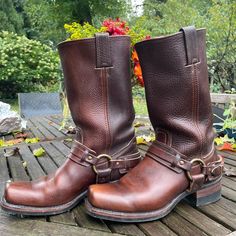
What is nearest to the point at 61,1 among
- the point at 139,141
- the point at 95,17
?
the point at 95,17

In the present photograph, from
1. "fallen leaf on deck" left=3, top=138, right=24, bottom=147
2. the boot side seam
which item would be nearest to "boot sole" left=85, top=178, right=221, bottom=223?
the boot side seam

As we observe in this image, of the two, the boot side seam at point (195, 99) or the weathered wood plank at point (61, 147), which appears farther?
the weathered wood plank at point (61, 147)

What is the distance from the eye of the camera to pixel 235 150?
1.39 m

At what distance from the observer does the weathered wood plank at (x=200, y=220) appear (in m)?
0.68

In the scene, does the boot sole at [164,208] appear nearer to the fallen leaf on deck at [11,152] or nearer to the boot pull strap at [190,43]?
the boot pull strap at [190,43]

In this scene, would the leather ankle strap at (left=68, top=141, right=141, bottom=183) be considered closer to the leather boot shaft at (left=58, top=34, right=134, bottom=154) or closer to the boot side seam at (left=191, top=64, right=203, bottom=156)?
the leather boot shaft at (left=58, top=34, right=134, bottom=154)

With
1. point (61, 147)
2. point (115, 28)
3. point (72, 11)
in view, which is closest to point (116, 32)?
point (115, 28)

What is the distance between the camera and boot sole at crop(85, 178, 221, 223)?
28.1 inches

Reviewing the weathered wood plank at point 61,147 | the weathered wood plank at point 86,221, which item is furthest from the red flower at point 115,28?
the weathered wood plank at point 86,221

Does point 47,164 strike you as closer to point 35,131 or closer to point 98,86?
point 98,86

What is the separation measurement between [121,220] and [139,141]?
85 centimetres

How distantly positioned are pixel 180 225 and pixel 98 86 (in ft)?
1.27

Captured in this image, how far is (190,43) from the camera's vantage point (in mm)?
755

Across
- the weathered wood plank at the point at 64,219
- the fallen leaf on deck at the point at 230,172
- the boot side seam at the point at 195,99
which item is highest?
the boot side seam at the point at 195,99
